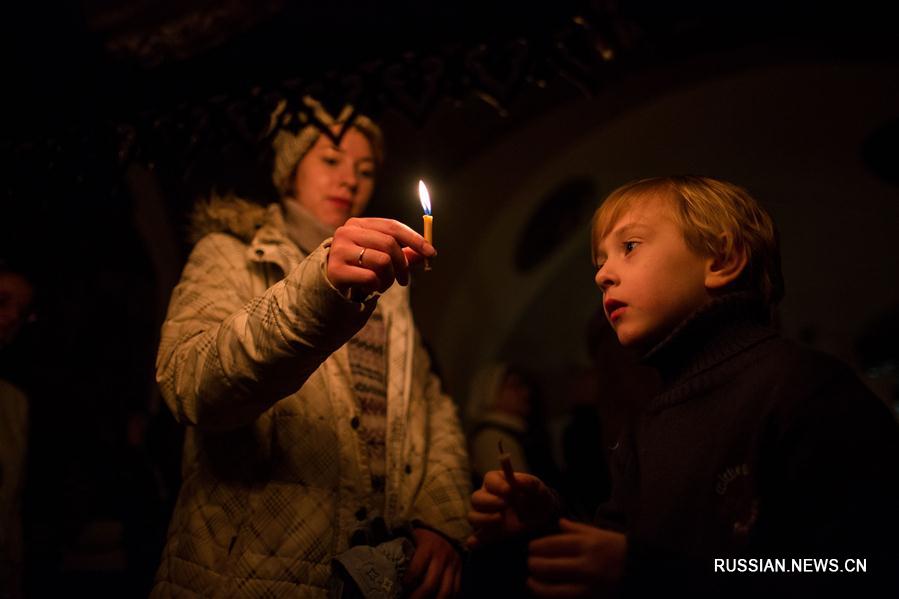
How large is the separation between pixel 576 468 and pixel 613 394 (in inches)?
14.2

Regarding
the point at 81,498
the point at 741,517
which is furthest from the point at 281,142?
the point at 741,517

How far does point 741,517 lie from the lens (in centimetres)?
143

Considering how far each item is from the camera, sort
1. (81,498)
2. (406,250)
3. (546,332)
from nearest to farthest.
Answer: (406,250)
(81,498)
(546,332)

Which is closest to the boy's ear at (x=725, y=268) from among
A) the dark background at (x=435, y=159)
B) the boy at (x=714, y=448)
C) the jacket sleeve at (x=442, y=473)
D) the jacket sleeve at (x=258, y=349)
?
the boy at (x=714, y=448)

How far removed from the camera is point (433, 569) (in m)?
1.98

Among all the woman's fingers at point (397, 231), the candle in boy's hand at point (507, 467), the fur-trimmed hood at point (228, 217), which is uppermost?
the fur-trimmed hood at point (228, 217)

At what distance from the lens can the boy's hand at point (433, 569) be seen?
195 cm

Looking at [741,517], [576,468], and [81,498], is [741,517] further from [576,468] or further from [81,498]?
[81,498]

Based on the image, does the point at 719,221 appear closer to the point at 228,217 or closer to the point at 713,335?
the point at 713,335

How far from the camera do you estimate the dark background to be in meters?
2.06

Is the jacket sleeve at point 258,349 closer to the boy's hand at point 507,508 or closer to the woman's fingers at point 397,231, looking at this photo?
the woman's fingers at point 397,231

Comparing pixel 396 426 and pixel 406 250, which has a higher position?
pixel 406 250

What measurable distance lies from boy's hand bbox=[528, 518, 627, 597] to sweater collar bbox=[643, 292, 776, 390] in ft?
1.65

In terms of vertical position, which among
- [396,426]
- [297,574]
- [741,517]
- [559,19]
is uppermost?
[559,19]
